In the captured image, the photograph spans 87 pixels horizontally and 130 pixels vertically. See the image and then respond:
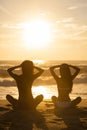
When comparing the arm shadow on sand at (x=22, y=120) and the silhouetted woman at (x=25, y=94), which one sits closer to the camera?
the arm shadow on sand at (x=22, y=120)

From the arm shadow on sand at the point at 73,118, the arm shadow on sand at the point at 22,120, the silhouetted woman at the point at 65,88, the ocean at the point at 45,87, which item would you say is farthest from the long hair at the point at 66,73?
the ocean at the point at 45,87

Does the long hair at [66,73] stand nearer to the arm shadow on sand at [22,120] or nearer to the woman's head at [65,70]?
the woman's head at [65,70]

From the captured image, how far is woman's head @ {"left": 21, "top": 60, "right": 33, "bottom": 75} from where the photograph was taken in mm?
12990

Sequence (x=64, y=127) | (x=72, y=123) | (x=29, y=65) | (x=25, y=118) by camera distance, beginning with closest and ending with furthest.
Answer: (x=64, y=127), (x=72, y=123), (x=25, y=118), (x=29, y=65)

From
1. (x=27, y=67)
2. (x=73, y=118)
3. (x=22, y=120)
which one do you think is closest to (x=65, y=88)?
(x=27, y=67)

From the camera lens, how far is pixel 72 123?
10922 millimetres

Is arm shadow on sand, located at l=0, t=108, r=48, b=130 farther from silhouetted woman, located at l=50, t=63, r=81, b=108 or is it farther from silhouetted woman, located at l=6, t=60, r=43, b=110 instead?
silhouetted woman, located at l=50, t=63, r=81, b=108

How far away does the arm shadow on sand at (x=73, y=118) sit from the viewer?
34.2 feet

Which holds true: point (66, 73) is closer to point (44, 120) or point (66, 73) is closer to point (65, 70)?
point (65, 70)

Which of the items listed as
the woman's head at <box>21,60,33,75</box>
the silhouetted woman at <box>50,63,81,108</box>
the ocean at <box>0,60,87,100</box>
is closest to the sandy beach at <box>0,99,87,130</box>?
the silhouetted woman at <box>50,63,81,108</box>

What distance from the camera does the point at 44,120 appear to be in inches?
450

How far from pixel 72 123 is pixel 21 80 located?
11.0ft

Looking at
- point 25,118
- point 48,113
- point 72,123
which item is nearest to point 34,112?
point 48,113

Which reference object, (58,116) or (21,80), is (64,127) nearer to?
(58,116)
